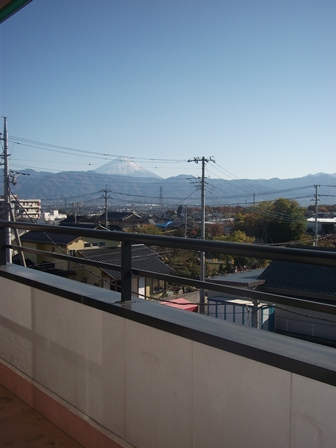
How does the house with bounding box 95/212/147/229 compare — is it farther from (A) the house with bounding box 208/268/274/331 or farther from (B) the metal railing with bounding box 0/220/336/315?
(B) the metal railing with bounding box 0/220/336/315

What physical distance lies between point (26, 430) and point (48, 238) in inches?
68.6

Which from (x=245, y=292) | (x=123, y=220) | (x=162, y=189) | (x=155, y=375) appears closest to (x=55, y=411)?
(x=155, y=375)

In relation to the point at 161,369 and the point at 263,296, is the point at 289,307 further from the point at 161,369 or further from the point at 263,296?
the point at 161,369

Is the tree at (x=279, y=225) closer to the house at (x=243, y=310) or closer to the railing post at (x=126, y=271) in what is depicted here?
the house at (x=243, y=310)

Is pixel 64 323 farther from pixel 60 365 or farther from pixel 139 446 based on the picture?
pixel 139 446

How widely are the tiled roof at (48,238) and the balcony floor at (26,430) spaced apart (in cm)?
106

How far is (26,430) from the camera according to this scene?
6.71ft

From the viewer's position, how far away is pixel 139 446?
5.19 ft

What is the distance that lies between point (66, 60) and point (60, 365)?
8963 millimetres

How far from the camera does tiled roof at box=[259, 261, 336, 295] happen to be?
2.11m

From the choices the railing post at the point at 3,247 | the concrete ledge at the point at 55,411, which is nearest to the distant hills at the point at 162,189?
the railing post at the point at 3,247

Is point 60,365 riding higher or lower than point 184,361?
lower

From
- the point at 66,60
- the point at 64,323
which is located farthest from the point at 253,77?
the point at 64,323

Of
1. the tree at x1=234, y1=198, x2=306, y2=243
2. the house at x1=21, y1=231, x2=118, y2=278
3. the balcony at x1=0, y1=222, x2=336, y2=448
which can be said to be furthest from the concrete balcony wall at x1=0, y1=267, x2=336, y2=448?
the tree at x1=234, y1=198, x2=306, y2=243
